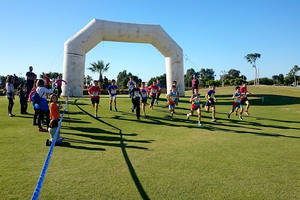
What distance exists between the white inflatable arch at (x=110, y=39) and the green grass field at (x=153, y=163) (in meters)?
10.3

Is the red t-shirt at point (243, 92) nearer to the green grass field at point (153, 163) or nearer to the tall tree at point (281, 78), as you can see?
the green grass field at point (153, 163)

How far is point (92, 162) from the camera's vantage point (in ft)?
15.5

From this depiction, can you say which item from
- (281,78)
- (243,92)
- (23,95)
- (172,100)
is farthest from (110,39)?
(281,78)

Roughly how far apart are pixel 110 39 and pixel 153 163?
17066 millimetres

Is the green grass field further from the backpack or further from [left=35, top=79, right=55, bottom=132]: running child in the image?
the backpack

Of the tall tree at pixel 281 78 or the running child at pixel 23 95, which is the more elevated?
the tall tree at pixel 281 78

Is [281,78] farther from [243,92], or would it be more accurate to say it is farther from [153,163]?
[153,163]

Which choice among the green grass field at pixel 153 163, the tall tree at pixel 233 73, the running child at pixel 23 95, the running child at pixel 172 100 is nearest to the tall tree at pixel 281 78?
the tall tree at pixel 233 73

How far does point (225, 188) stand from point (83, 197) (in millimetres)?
2453

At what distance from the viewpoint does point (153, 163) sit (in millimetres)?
4730

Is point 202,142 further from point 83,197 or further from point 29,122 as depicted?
point 29,122

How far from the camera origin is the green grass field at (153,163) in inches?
136

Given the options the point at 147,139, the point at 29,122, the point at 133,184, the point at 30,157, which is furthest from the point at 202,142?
the point at 29,122

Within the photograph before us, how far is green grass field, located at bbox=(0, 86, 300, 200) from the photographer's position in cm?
345
